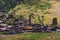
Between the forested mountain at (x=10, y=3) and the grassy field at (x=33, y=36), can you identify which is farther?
the forested mountain at (x=10, y=3)

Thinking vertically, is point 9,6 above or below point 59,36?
above

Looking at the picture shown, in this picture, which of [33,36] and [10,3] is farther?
[10,3]

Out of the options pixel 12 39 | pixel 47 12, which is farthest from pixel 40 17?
pixel 12 39

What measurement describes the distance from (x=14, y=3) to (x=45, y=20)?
9.60 meters

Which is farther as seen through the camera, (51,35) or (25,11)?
(25,11)

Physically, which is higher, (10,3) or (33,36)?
(10,3)

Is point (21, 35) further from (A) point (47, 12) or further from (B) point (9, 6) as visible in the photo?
(B) point (9, 6)

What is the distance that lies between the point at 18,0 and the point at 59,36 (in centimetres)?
1955

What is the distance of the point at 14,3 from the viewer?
4319cm

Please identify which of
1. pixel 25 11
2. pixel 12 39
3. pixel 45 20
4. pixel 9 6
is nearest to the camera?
pixel 12 39

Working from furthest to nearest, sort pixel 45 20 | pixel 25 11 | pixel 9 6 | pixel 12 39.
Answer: pixel 9 6 < pixel 25 11 < pixel 45 20 < pixel 12 39

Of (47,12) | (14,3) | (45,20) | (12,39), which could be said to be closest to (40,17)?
(45,20)

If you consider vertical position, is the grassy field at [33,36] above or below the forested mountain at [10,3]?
below

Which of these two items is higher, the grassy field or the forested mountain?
the forested mountain
